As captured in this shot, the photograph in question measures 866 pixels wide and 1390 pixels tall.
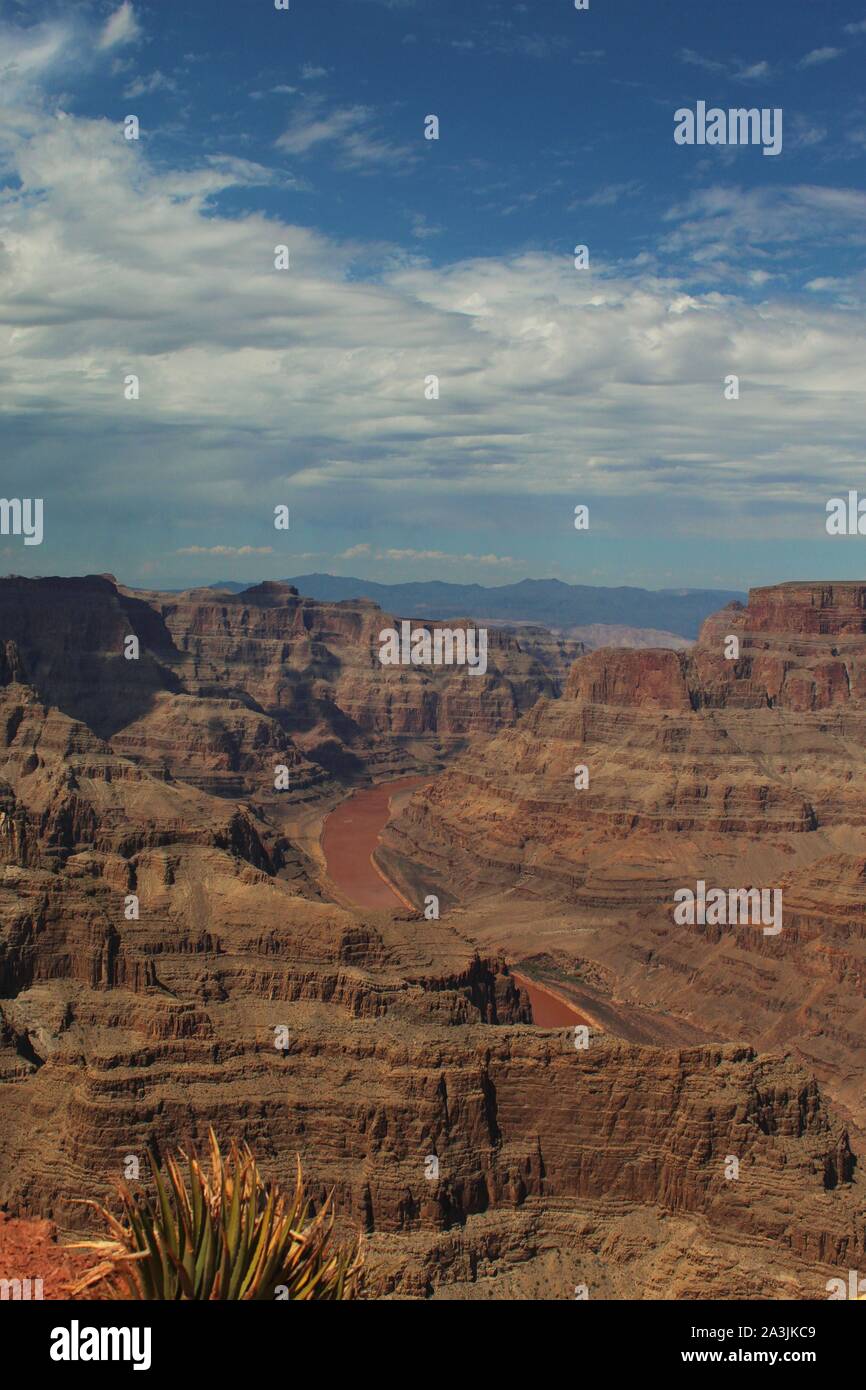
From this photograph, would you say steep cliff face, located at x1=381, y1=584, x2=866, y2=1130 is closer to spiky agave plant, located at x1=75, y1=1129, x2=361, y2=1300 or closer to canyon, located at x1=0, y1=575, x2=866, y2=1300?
canyon, located at x1=0, y1=575, x2=866, y2=1300

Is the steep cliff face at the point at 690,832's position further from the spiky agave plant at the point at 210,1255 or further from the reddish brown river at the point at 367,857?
the spiky agave plant at the point at 210,1255

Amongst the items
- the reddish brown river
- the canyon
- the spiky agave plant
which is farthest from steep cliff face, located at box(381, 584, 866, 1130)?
the spiky agave plant

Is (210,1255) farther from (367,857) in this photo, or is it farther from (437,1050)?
(367,857)

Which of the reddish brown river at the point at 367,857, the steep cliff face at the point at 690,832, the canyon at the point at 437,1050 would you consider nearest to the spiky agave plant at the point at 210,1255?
the canyon at the point at 437,1050
